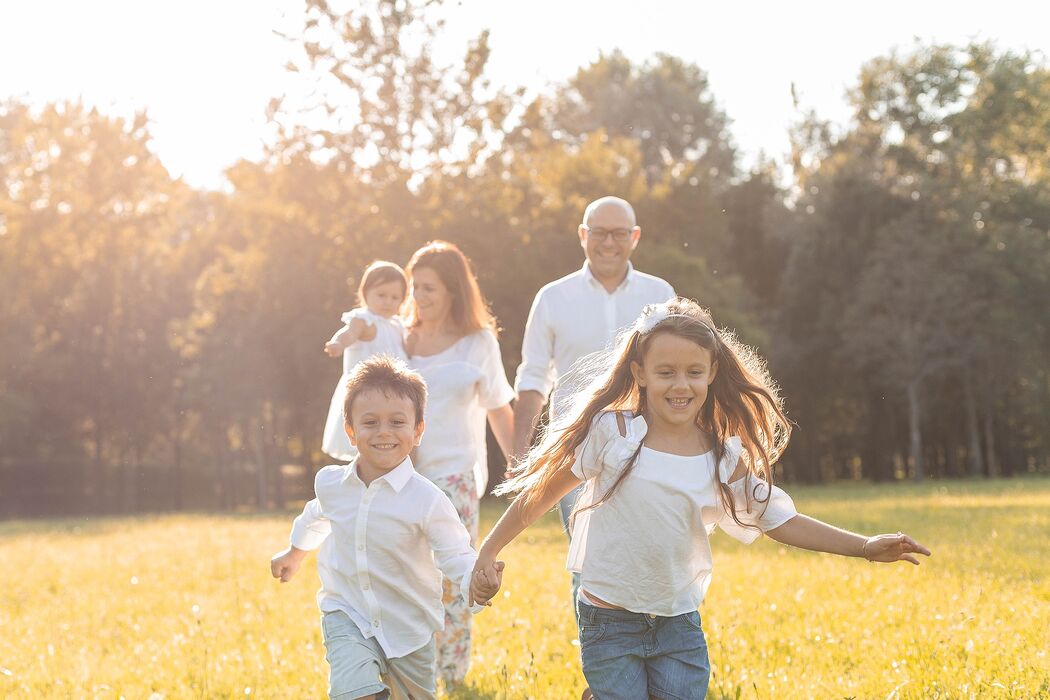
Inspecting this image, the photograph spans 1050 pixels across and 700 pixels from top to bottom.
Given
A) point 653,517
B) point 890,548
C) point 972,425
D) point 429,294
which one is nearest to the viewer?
point 890,548

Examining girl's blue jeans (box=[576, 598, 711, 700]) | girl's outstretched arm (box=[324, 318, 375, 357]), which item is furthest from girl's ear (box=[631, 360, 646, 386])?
girl's outstretched arm (box=[324, 318, 375, 357])

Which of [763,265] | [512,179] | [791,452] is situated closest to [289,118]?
[512,179]

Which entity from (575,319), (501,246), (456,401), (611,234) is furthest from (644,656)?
(501,246)

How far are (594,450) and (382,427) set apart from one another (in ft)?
3.20

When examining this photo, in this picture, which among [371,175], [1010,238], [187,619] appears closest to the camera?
[187,619]

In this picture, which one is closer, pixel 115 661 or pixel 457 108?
pixel 115 661

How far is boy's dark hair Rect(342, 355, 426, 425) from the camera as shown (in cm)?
527

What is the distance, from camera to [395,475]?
206 inches

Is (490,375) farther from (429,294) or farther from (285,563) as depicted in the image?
(285,563)

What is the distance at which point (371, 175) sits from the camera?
35.2 meters

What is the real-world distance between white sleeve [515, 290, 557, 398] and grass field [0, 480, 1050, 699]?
69.2 inches

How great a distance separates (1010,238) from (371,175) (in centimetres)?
2455

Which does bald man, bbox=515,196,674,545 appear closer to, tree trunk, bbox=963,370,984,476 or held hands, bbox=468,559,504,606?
held hands, bbox=468,559,504,606

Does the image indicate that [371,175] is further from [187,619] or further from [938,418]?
[938,418]
